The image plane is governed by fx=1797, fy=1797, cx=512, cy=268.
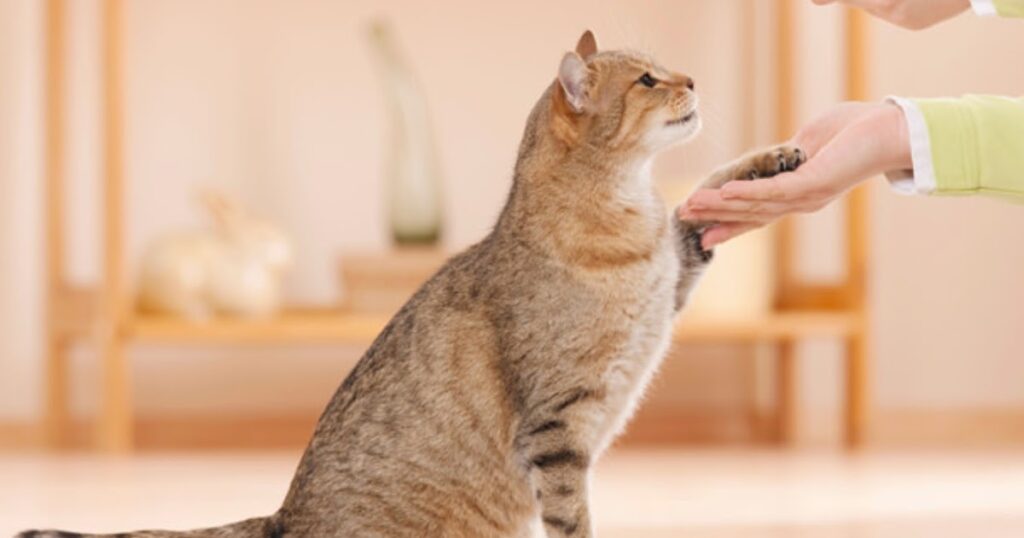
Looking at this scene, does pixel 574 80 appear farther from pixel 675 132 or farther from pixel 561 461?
pixel 561 461

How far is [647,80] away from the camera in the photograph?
1.89 meters

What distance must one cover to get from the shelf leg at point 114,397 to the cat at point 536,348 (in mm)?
1520

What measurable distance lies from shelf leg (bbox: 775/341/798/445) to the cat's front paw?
1819 mm

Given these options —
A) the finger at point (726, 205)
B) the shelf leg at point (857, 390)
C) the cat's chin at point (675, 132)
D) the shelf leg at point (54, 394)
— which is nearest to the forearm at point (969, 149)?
the finger at point (726, 205)

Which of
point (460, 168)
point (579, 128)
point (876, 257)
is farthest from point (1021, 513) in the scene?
point (460, 168)

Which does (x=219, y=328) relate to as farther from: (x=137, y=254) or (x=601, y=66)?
(x=601, y=66)

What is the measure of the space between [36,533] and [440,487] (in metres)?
0.40

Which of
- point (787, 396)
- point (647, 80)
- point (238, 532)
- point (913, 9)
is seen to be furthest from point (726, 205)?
point (787, 396)

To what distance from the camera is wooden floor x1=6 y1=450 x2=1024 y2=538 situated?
2.37 m

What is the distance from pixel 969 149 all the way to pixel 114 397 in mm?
2088

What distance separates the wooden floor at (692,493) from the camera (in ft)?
7.78

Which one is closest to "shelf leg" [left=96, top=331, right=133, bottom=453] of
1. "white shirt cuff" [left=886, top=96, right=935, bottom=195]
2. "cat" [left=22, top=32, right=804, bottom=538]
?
"cat" [left=22, top=32, right=804, bottom=538]

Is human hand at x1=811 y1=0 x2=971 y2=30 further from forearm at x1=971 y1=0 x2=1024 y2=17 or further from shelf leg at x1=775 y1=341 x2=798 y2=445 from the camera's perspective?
shelf leg at x1=775 y1=341 x2=798 y2=445

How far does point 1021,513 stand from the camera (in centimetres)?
248
